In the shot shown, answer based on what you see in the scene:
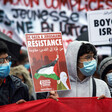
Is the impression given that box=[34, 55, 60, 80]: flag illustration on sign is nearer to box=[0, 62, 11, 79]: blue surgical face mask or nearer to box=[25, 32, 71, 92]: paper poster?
box=[25, 32, 71, 92]: paper poster

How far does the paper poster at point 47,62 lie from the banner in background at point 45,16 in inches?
134

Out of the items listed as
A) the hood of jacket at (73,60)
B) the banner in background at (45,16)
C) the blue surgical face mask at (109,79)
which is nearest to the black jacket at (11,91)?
the hood of jacket at (73,60)

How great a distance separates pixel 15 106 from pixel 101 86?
0.92 m

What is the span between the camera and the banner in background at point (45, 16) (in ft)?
23.4

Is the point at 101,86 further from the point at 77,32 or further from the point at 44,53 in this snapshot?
the point at 77,32

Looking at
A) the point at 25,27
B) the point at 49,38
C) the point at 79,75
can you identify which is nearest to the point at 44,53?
the point at 49,38

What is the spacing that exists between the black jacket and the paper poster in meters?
0.14

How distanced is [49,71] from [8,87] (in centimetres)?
44

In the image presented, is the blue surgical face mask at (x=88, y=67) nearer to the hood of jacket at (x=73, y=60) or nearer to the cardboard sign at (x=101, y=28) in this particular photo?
the hood of jacket at (x=73, y=60)

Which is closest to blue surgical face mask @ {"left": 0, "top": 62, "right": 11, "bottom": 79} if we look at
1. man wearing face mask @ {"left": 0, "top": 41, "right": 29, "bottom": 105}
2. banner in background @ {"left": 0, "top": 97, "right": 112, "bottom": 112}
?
man wearing face mask @ {"left": 0, "top": 41, "right": 29, "bottom": 105}

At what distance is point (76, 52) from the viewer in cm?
385

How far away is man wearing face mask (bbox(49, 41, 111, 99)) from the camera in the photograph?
3.77m

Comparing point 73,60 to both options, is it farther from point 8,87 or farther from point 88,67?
point 8,87

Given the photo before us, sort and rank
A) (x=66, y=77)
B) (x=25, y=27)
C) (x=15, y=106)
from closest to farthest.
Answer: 1. (x=15, y=106)
2. (x=66, y=77)
3. (x=25, y=27)
